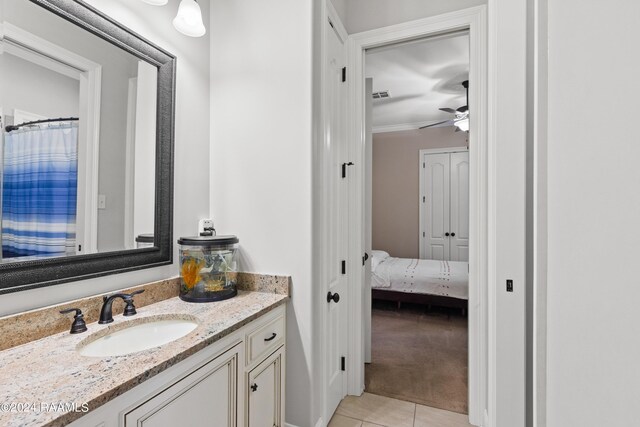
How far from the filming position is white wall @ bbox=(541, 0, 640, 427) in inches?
9.0

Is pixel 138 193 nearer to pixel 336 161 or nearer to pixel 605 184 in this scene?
pixel 336 161

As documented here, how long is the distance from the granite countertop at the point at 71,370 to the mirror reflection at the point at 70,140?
32 cm

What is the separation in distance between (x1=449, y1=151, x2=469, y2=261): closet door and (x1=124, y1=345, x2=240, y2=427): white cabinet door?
4.96 m

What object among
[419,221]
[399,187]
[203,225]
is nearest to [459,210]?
[419,221]

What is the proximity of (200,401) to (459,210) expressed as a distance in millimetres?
5297

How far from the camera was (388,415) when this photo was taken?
1.98 meters

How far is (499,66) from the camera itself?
110cm

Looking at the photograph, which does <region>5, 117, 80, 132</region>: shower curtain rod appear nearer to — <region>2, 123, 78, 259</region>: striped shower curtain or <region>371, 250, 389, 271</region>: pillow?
<region>2, 123, 78, 259</region>: striped shower curtain

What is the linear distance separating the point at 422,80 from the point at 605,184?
398 cm

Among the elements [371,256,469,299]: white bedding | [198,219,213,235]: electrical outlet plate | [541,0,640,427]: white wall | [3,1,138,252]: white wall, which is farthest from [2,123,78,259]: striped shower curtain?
[371,256,469,299]: white bedding

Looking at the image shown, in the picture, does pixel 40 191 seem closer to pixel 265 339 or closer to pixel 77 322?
pixel 77 322

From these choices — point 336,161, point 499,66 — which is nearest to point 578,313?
point 499,66

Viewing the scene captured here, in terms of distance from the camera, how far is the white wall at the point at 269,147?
64.9 inches

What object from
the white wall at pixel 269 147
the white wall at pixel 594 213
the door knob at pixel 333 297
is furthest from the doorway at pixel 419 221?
the white wall at pixel 594 213
